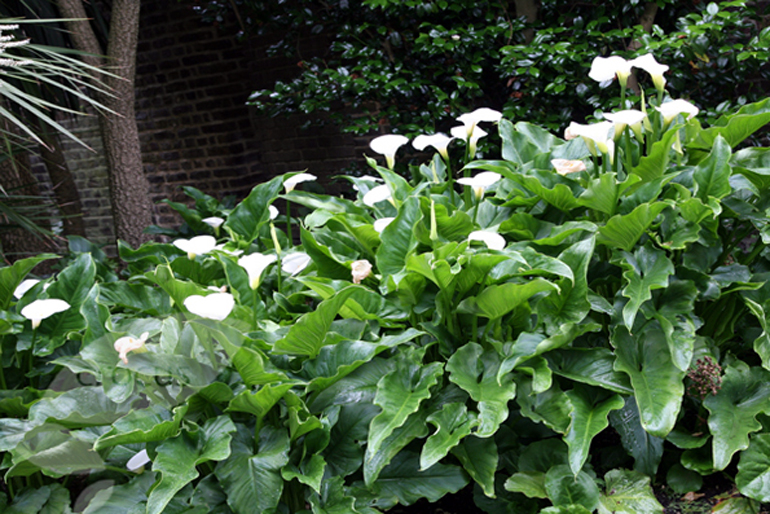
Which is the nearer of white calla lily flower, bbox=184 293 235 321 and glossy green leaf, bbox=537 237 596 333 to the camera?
white calla lily flower, bbox=184 293 235 321

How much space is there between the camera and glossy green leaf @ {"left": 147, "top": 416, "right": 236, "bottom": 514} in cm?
90

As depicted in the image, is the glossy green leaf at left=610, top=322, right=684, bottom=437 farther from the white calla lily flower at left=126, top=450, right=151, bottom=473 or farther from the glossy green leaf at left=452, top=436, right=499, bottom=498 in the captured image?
the white calla lily flower at left=126, top=450, right=151, bottom=473

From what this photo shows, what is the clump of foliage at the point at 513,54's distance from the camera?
2643 millimetres

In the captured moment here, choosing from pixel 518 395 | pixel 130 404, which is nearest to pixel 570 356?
pixel 518 395

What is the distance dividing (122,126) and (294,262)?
5.38 ft

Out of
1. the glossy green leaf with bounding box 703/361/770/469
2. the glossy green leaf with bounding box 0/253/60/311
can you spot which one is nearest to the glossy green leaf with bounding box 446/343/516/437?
the glossy green leaf with bounding box 703/361/770/469

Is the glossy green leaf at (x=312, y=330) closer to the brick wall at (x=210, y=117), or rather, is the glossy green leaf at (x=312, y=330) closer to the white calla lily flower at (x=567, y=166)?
the white calla lily flower at (x=567, y=166)

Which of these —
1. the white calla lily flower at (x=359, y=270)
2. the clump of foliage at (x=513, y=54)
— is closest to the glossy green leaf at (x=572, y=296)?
the white calla lily flower at (x=359, y=270)

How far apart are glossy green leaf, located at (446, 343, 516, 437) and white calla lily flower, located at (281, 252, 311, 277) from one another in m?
0.46

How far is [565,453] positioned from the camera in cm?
111

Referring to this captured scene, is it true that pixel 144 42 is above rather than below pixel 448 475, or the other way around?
above

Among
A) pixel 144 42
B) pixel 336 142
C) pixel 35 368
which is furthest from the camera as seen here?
pixel 144 42

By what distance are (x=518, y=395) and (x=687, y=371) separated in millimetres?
307

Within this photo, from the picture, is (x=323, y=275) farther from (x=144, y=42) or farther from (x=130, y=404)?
(x=144, y=42)
